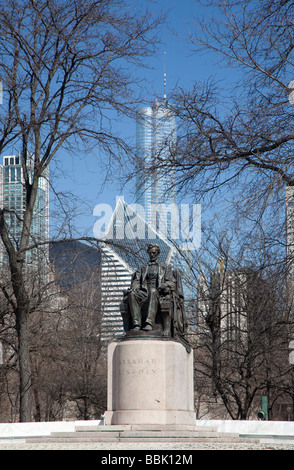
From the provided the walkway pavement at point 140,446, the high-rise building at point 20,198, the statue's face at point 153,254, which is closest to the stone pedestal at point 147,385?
the statue's face at point 153,254

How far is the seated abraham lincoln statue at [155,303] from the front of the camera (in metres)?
17.5

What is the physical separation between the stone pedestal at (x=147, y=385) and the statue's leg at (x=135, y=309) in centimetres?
45

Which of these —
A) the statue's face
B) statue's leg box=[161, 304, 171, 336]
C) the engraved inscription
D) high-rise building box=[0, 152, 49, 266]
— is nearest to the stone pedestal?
the engraved inscription

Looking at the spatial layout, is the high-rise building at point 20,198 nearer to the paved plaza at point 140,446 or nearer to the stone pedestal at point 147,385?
the stone pedestal at point 147,385

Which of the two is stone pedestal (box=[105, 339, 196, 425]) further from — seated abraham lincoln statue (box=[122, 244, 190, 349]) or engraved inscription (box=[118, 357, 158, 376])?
seated abraham lincoln statue (box=[122, 244, 190, 349])

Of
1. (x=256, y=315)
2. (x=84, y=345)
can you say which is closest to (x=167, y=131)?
(x=256, y=315)

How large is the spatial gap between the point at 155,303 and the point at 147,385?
1.90 metres

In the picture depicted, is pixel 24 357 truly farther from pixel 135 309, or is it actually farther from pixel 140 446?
pixel 140 446

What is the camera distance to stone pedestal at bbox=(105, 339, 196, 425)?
16.6 m

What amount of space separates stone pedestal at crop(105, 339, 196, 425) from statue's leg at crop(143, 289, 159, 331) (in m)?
0.42

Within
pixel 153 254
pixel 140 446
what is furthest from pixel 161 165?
pixel 153 254

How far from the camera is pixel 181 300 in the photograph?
18.5m

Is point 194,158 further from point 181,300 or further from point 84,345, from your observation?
point 84,345

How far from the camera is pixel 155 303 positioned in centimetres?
1759
